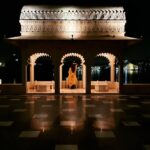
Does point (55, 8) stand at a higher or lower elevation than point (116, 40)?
higher

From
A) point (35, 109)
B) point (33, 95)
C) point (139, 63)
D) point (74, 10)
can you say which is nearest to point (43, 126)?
point (35, 109)

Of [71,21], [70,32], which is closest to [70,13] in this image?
[71,21]

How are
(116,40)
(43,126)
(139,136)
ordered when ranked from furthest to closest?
(116,40), (43,126), (139,136)

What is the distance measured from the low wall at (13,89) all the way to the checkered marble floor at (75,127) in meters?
6.82

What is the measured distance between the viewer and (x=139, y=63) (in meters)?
79.1

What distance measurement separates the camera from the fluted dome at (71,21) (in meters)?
23.2

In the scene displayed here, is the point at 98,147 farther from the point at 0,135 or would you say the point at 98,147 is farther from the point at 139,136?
the point at 0,135

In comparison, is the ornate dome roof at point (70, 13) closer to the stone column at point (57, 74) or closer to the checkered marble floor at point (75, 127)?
the stone column at point (57, 74)

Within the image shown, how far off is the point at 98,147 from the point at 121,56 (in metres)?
15.3

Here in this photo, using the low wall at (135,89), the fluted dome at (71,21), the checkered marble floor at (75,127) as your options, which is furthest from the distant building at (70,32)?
the checkered marble floor at (75,127)

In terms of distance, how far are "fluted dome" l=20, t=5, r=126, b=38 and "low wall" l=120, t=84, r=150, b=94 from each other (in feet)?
11.8

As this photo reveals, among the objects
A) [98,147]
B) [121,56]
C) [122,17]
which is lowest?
[98,147]

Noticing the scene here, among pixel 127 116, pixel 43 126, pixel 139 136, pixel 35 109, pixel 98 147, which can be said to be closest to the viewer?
pixel 98 147

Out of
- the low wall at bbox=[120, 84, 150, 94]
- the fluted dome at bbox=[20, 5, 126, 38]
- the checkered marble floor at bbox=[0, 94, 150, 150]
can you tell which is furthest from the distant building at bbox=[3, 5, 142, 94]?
the checkered marble floor at bbox=[0, 94, 150, 150]
